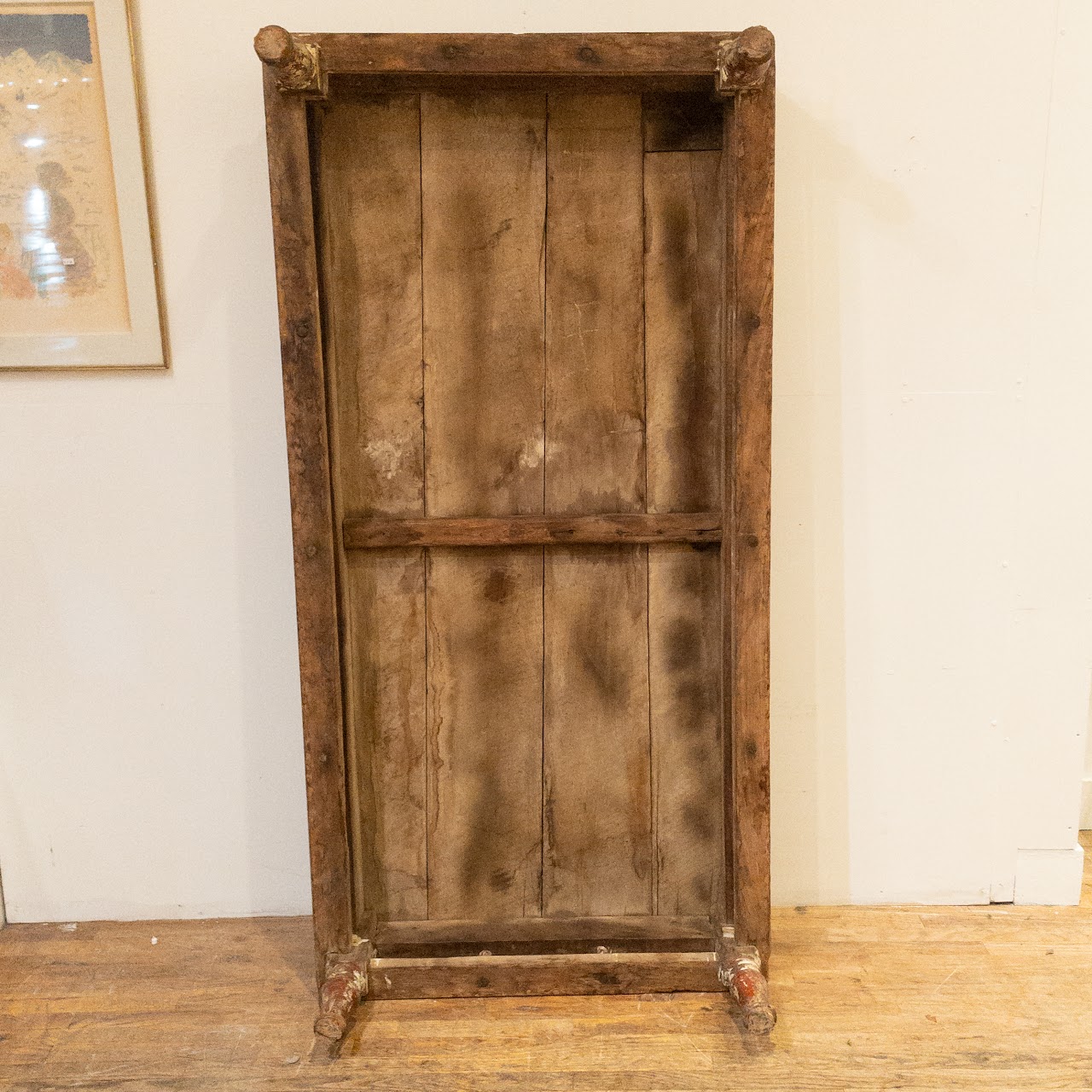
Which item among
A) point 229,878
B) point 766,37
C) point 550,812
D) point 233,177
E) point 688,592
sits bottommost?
point 229,878

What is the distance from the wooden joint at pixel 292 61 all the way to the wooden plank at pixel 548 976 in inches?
60.4

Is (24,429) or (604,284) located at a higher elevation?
(604,284)

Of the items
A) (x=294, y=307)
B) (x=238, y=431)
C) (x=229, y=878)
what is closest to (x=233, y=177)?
(x=294, y=307)

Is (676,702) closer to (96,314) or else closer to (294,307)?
(294,307)

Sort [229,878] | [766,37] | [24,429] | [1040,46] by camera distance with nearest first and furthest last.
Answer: [766,37] → [1040,46] → [24,429] → [229,878]

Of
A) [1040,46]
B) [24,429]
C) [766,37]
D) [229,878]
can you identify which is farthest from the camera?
[229,878]

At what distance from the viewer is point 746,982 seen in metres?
1.48

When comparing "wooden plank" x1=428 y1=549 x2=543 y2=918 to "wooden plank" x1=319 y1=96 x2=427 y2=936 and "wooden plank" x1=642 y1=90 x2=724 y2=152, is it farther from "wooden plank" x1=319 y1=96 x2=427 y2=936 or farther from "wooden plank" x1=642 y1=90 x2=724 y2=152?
"wooden plank" x1=642 y1=90 x2=724 y2=152

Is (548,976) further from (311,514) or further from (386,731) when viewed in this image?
(311,514)

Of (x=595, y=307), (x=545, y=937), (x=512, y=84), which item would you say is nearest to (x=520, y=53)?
(x=512, y=84)

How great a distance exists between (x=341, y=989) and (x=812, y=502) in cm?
125

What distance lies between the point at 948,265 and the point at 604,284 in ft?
2.16

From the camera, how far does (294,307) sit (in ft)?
4.69

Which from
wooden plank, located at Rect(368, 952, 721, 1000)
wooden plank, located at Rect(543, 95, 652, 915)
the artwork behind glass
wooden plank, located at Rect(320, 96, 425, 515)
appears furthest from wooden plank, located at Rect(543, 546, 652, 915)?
the artwork behind glass
